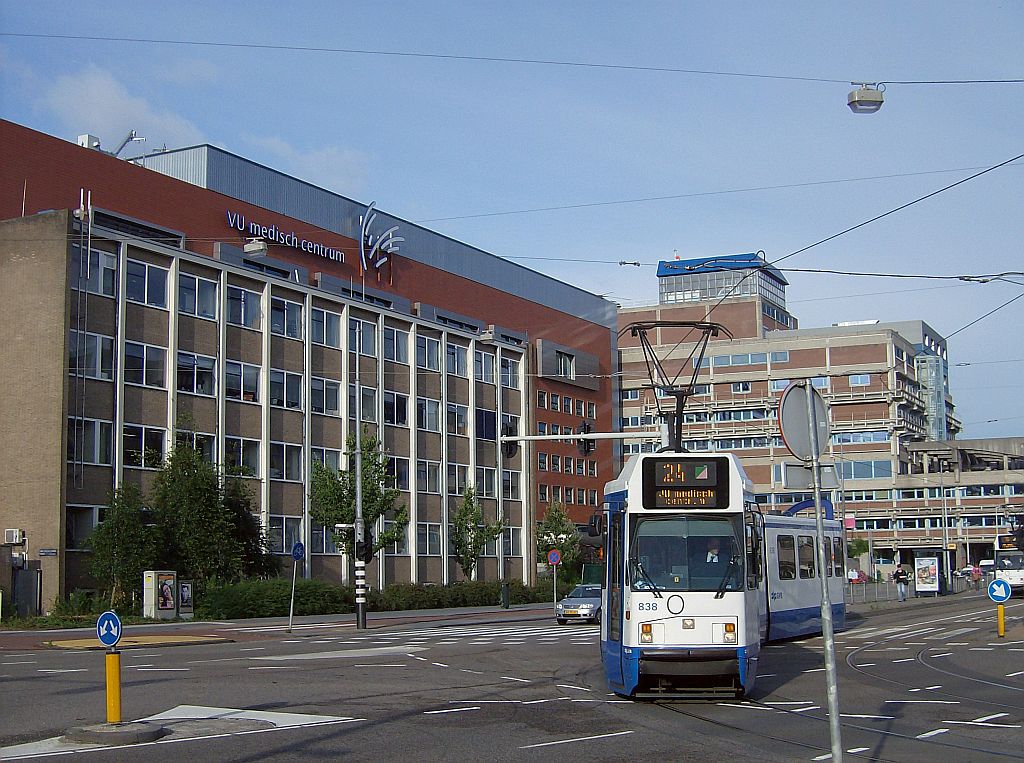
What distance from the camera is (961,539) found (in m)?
103

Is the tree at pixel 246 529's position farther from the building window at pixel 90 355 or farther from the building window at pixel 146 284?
the building window at pixel 146 284

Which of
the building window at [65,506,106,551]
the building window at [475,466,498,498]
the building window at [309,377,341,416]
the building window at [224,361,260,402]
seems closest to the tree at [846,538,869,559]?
the building window at [475,466,498,498]

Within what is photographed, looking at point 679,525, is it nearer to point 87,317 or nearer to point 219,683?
point 219,683

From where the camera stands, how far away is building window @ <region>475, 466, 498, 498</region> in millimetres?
73375

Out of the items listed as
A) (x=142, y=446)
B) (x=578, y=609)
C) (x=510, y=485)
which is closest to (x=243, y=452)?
(x=142, y=446)

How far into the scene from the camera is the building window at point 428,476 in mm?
67000

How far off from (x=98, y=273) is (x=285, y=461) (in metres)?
13.8

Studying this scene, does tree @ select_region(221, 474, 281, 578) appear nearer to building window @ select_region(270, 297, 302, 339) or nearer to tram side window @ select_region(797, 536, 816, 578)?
building window @ select_region(270, 297, 302, 339)

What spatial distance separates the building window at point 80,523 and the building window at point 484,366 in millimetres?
31400

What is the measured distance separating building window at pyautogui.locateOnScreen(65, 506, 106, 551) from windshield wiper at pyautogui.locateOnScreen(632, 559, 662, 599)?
3366cm

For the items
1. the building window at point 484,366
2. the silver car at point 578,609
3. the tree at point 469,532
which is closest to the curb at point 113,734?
the silver car at point 578,609

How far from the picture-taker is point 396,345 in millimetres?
66312

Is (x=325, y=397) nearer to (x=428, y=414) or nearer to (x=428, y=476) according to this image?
(x=428, y=414)

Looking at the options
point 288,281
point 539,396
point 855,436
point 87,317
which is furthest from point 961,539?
point 87,317
